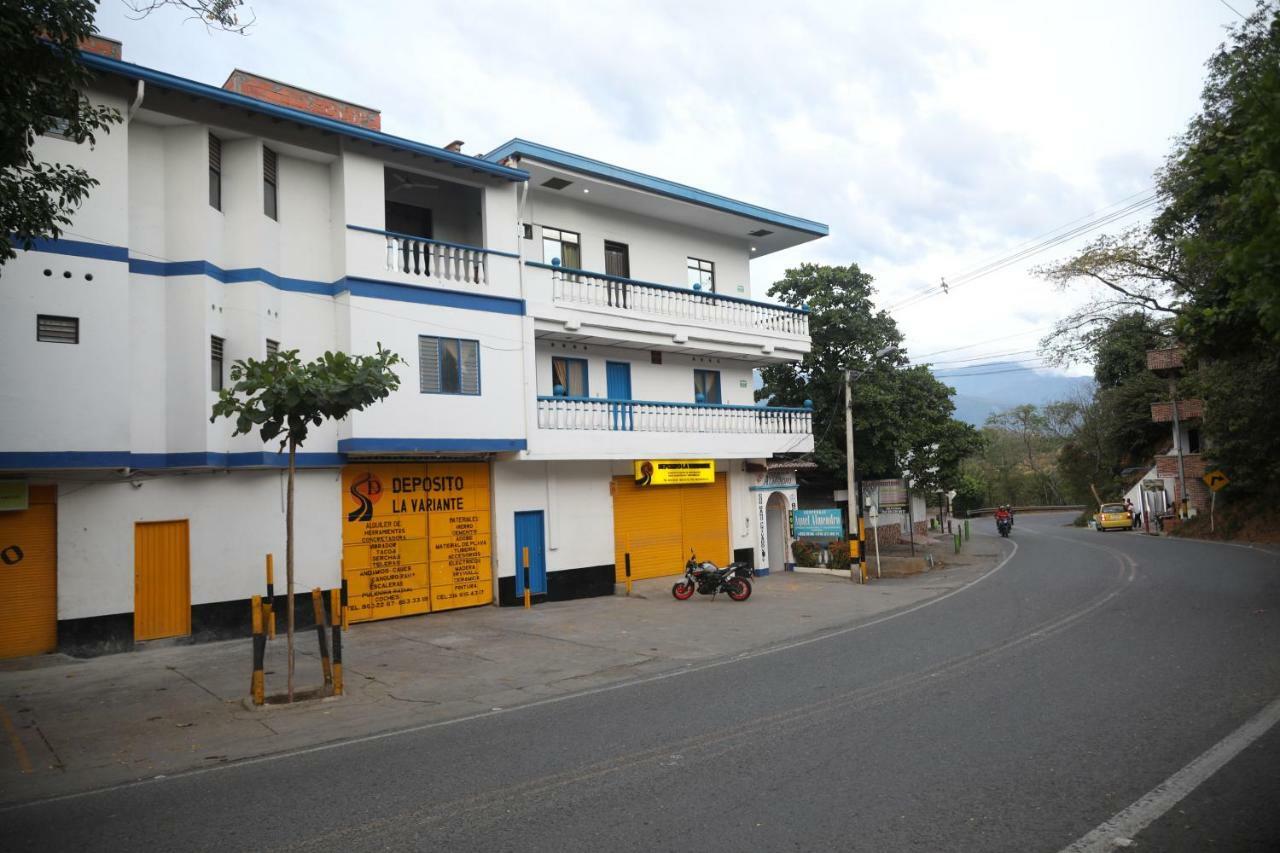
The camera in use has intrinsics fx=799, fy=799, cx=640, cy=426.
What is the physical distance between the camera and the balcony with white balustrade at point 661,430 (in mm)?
18172

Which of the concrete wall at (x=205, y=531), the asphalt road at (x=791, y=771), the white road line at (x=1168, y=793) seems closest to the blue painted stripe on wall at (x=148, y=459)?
the concrete wall at (x=205, y=531)

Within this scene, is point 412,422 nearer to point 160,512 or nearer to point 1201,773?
point 160,512

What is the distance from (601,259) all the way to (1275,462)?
26.6 metres

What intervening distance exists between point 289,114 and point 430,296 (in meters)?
4.05

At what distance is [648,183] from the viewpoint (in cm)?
1994

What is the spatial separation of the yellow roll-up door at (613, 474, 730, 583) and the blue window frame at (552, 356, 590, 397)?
2492 mm

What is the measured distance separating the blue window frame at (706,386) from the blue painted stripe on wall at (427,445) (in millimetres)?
7068

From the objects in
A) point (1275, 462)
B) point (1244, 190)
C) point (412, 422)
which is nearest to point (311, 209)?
point (412, 422)

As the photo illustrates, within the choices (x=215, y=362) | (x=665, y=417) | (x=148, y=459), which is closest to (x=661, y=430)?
(x=665, y=417)

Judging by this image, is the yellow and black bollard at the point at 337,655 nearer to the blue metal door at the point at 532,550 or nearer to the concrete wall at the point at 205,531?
the concrete wall at the point at 205,531

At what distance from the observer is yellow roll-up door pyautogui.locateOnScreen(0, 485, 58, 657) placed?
39.7 ft

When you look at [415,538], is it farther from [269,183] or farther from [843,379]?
[843,379]

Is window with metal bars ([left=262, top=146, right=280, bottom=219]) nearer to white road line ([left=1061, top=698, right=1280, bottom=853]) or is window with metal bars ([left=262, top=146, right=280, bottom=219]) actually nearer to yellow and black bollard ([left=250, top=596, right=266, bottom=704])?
yellow and black bollard ([left=250, top=596, right=266, bottom=704])

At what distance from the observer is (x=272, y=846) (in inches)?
203
